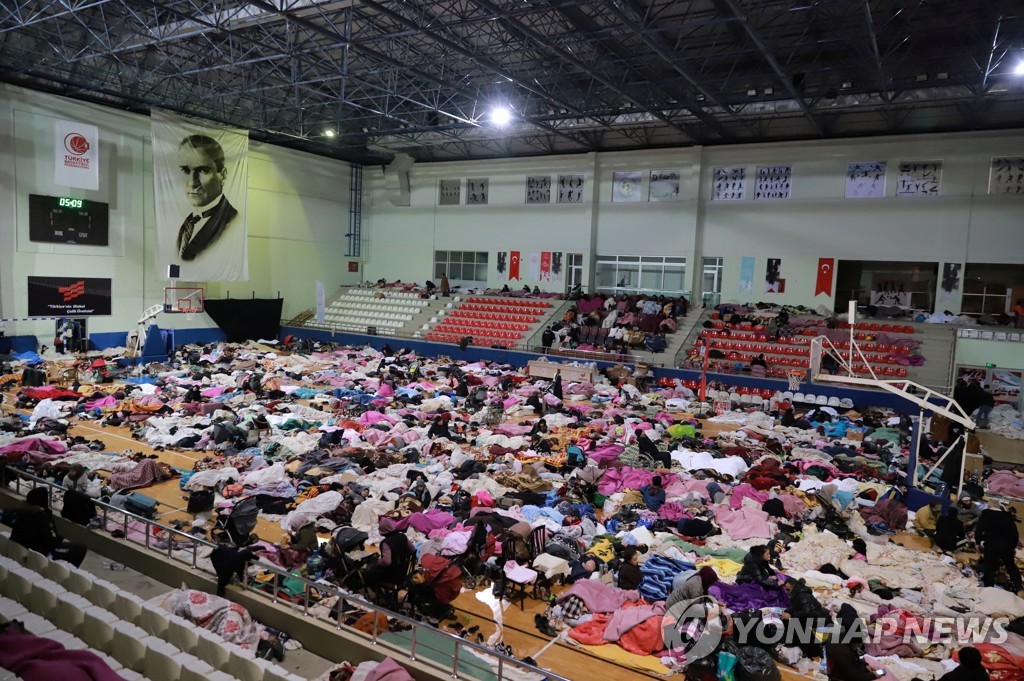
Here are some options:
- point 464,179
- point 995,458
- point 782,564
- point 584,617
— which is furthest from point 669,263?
point 584,617

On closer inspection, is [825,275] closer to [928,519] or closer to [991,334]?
[991,334]

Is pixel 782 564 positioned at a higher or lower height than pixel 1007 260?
lower

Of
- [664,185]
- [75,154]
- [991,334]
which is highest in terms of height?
[664,185]

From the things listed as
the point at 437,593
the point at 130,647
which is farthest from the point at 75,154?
the point at 437,593

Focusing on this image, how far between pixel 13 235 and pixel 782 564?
23805 mm

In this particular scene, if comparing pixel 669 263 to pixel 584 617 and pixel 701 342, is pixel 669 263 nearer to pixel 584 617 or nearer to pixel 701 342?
pixel 701 342

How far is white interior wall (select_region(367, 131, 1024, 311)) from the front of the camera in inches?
850

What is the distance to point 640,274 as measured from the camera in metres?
27.5

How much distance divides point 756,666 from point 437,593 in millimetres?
3156

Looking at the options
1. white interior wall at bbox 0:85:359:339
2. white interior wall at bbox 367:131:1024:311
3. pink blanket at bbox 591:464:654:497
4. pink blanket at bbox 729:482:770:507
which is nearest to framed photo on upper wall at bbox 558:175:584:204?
white interior wall at bbox 367:131:1024:311

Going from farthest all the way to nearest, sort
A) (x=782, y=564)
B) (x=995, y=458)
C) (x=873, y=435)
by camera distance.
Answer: (x=873, y=435), (x=995, y=458), (x=782, y=564)

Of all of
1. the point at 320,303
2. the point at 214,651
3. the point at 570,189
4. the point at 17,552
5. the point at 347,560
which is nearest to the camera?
the point at 214,651

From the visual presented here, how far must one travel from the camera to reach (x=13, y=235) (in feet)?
68.8

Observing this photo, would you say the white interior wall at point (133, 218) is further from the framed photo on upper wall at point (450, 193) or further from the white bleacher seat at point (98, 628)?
the white bleacher seat at point (98, 628)
